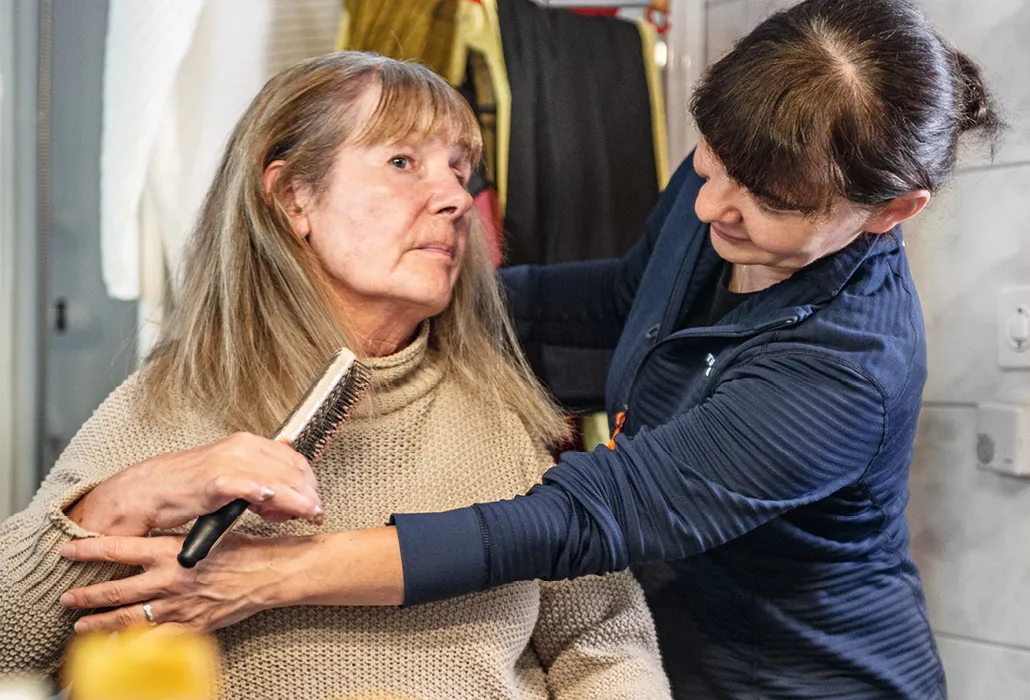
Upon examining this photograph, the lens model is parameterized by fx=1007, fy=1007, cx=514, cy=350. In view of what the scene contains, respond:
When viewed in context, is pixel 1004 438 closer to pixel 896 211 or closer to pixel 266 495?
pixel 896 211

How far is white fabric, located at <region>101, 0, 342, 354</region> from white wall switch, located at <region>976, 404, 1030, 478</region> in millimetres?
1187

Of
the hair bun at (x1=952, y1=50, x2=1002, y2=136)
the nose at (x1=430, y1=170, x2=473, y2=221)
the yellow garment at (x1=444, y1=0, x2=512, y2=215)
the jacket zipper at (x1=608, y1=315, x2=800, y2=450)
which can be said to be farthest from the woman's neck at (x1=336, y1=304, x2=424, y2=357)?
the hair bun at (x1=952, y1=50, x2=1002, y2=136)

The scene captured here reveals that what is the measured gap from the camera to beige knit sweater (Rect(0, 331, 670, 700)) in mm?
884

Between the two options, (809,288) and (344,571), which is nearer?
(344,571)

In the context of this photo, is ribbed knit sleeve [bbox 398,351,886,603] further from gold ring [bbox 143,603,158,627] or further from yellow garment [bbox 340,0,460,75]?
yellow garment [bbox 340,0,460,75]

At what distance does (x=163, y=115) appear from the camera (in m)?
1.40

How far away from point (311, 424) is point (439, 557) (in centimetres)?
16

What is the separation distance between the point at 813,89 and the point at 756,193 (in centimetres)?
11

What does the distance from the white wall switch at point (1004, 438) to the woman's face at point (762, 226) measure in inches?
24.7

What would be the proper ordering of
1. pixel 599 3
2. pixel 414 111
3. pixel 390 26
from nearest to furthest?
pixel 414 111 < pixel 390 26 < pixel 599 3

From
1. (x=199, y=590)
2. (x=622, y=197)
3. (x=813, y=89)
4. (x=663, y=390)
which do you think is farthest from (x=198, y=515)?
(x=622, y=197)

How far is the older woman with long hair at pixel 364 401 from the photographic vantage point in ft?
3.19

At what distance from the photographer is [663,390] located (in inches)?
44.3

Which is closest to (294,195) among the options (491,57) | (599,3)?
(491,57)
